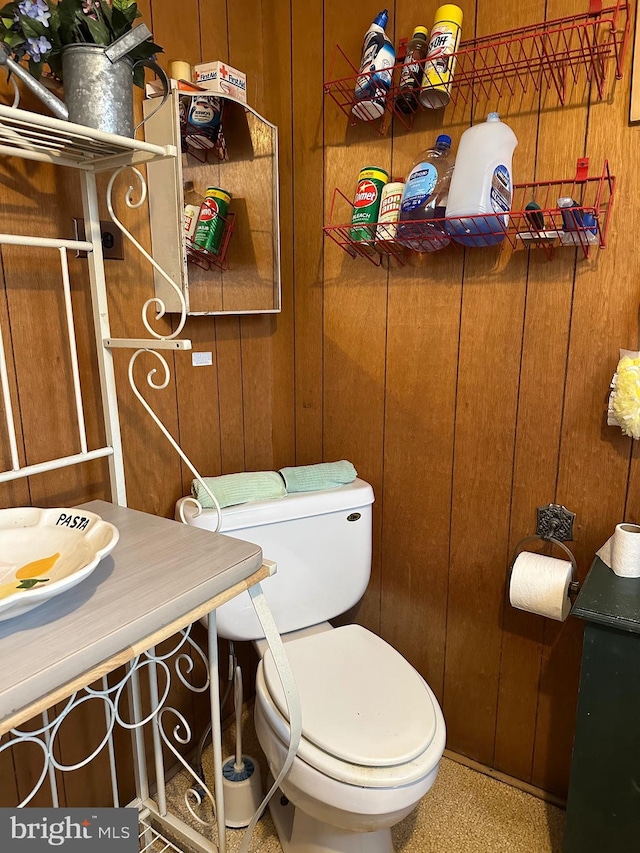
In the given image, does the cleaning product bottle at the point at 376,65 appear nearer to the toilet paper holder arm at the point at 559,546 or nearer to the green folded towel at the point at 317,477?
the green folded towel at the point at 317,477

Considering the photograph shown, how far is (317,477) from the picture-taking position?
1.55 m

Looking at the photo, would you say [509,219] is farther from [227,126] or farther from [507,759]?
[507,759]

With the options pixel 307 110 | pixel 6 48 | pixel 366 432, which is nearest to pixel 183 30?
pixel 307 110

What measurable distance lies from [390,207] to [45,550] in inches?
42.4

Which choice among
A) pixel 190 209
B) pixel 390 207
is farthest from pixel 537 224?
pixel 190 209

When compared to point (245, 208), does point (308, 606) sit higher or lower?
lower

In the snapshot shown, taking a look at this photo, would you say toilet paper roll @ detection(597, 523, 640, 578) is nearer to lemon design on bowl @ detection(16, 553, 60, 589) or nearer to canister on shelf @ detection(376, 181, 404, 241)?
canister on shelf @ detection(376, 181, 404, 241)

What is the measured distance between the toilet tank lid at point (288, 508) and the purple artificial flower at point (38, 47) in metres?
0.92

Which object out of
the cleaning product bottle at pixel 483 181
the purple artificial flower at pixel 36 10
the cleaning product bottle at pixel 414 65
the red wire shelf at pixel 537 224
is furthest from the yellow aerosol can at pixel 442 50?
the purple artificial flower at pixel 36 10

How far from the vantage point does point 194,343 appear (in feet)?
5.11

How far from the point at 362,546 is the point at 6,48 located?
128 cm

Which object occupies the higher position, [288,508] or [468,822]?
[288,508]

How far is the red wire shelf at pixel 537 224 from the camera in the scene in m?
1.24

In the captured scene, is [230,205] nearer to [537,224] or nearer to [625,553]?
[537,224]
